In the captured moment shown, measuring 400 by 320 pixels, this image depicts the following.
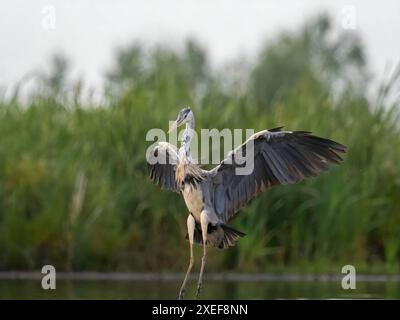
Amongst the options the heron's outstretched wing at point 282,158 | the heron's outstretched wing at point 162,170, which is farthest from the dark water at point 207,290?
the heron's outstretched wing at point 282,158

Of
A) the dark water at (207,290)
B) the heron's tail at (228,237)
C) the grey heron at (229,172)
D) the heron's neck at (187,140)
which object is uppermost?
the heron's neck at (187,140)

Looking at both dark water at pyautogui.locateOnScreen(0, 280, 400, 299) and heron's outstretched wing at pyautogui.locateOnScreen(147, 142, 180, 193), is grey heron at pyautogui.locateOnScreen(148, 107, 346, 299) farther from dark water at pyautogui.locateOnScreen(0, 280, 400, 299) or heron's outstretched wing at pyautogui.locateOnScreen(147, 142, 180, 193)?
dark water at pyautogui.locateOnScreen(0, 280, 400, 299)

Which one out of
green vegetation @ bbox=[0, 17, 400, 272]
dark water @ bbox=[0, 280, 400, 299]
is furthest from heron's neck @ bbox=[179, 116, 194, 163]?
green vegetation @ bbox=[0, 17, 400, 272]

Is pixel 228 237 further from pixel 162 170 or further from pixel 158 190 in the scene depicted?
pixel 158 190

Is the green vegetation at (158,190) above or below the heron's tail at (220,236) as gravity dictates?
above

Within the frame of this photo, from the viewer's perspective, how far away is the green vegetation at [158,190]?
16.4 meters

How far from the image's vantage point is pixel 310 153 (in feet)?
39.7

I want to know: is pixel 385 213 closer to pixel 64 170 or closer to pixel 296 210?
pixel 296 210

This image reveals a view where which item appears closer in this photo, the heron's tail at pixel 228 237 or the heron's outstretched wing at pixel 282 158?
the heron's outstretched wing at pixel 282 158

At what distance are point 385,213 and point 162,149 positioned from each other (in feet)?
16.8

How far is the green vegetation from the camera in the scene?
1638cm

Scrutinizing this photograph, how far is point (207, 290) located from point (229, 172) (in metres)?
2.13

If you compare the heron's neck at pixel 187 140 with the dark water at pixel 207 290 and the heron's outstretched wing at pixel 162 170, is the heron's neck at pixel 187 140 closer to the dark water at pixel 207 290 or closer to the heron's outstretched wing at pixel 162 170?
the heron's outstretched wing at pixel 162 170

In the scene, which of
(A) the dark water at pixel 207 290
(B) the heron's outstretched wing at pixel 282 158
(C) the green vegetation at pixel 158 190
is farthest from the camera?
(C) the green vegetation at pixel 158 190
